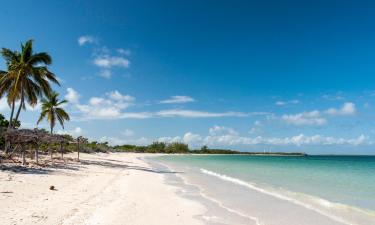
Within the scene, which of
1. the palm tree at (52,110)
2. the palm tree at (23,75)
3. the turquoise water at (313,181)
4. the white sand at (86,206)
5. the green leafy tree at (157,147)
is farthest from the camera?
the green leafy tree at (157,147)

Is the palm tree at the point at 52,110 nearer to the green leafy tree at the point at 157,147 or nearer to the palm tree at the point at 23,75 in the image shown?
the palm tree at the point at 23,75

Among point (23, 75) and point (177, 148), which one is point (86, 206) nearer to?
point (23, 75)

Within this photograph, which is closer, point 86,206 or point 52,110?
point 86,206

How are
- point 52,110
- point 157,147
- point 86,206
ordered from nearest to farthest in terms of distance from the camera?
1. point 86,206
2. point 52,110
3. point 157,147

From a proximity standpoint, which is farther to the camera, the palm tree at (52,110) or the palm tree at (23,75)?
the palm tree at (52,110)

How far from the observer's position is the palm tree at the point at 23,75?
25859mm

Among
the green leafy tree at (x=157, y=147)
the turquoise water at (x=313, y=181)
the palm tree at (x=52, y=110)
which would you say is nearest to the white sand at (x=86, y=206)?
the turquoise water at (x=313, y=181)

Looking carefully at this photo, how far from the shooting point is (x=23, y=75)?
1027 inches

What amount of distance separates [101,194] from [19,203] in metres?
3.11

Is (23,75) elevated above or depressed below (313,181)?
above

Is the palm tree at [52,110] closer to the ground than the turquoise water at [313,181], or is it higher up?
higher up

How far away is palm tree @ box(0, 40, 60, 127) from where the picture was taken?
1018 inches

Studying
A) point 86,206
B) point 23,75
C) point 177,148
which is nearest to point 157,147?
point 177,148

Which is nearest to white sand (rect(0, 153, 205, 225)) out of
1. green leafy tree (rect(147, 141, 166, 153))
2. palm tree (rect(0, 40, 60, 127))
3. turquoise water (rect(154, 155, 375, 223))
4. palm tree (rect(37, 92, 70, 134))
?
turquoise water (rect(154, 155, 375, 223))
